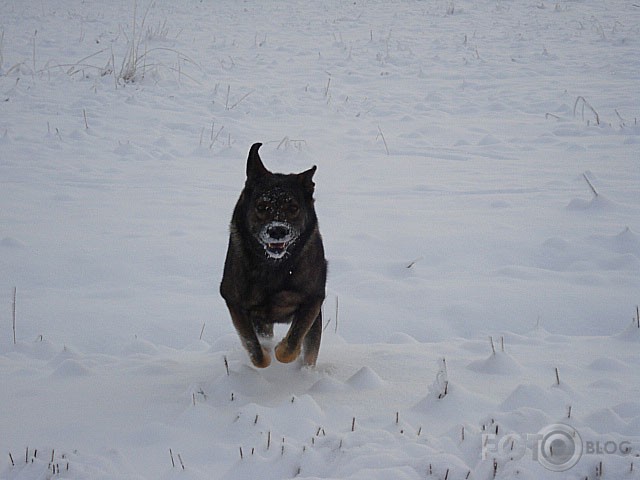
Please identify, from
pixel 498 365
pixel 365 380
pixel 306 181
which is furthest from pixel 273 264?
pixel 498 365

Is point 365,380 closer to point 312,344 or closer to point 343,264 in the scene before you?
point 312,344

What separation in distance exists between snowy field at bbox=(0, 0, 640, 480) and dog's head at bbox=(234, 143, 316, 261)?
0.85 metres

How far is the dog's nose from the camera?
12.0ft

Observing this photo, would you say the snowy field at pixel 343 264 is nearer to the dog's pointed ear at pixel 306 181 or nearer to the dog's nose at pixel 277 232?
the dog's nose at pixel 277 232

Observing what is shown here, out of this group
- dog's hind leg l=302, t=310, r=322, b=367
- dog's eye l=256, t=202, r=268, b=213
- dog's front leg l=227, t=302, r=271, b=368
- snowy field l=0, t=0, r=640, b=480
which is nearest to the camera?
snowy field l=0, t=0, r=640, b=480

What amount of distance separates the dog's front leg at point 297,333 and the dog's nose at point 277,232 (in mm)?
560

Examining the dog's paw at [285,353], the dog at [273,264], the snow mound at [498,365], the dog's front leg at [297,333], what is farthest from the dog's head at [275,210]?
the snow mound at [498,365]

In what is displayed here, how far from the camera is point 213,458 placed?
281 centimetres

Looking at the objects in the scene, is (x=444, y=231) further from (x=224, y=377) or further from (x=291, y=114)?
(x=291, y=114)

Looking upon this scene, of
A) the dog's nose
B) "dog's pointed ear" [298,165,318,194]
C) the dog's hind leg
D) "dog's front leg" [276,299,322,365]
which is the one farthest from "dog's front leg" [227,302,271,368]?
"dog's pointed ear" [298,165,318,194]

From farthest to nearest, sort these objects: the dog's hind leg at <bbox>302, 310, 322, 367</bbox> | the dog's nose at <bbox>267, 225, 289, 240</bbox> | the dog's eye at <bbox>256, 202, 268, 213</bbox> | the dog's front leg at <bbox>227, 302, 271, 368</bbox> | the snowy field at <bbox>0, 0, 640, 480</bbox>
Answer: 1. the dog's hind leg at <bbox>302, 310, 322, 367</bbox>
2. the dog's front leg at <bbox>227, 302, 271, 368</bbox>
3. the dog's eye at <bbox>256, 202, 268, 213</bbox>
4. the dog's nose at <bbox>267, 225, 289, 240</bbox>
5. the snowy field at <bbox>0, 0, 640, 480</bbox>

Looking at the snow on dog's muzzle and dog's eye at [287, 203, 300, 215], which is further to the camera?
dog's eye at [287, 203, 300, 215]

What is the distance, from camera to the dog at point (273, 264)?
12.5 feet

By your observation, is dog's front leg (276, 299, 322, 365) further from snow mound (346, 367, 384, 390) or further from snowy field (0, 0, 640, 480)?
snow mound (346, 367, 384, 390)
